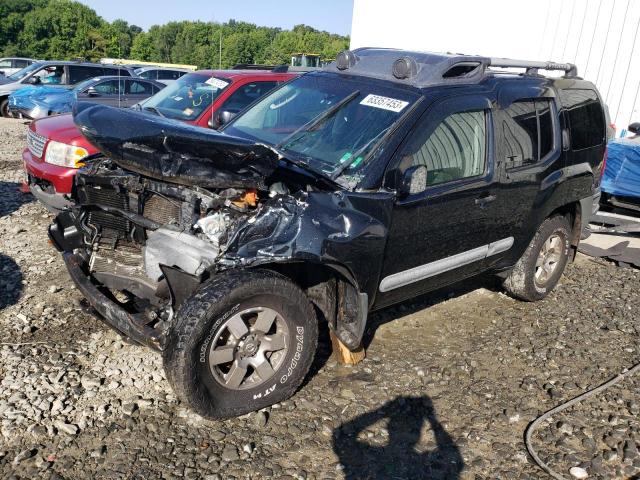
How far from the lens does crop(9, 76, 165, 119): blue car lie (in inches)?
497

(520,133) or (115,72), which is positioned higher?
(520,133)

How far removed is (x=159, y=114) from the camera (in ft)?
22.5

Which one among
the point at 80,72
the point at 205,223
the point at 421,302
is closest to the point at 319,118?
the point at 205,223

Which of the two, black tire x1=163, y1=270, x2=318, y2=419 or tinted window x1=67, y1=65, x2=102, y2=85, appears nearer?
black tire x1=163, y1=270, x2=318, y2=419

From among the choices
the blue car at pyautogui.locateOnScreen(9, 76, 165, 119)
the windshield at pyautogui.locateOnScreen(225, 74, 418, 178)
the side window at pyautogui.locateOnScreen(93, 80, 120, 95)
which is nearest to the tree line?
the blue car at pyautogui.locateOnScreen(9, 76, 165, 119)

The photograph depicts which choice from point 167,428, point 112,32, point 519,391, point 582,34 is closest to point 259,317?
point 167,428

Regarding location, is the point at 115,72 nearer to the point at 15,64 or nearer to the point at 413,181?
the point at 413,181

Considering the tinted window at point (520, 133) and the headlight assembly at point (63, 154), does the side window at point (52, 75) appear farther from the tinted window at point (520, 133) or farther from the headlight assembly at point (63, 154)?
the tinted window at point (520, 133)

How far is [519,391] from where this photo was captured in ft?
12.8

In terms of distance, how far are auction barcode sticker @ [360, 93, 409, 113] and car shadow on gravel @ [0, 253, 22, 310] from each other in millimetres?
3150

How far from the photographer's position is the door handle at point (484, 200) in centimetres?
402

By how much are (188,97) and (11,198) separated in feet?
8.54

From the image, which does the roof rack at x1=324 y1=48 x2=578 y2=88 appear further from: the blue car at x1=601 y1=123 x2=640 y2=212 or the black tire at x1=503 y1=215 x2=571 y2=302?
the blue car at x1=601 y1=123 x2=640 y2=212

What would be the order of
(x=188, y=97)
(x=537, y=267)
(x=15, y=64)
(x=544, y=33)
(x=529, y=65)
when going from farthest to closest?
(x=15, y=64) → (x=544, y=33) → (x=188, y=97) → (x=537, y=267) → (x=529, y=65)
